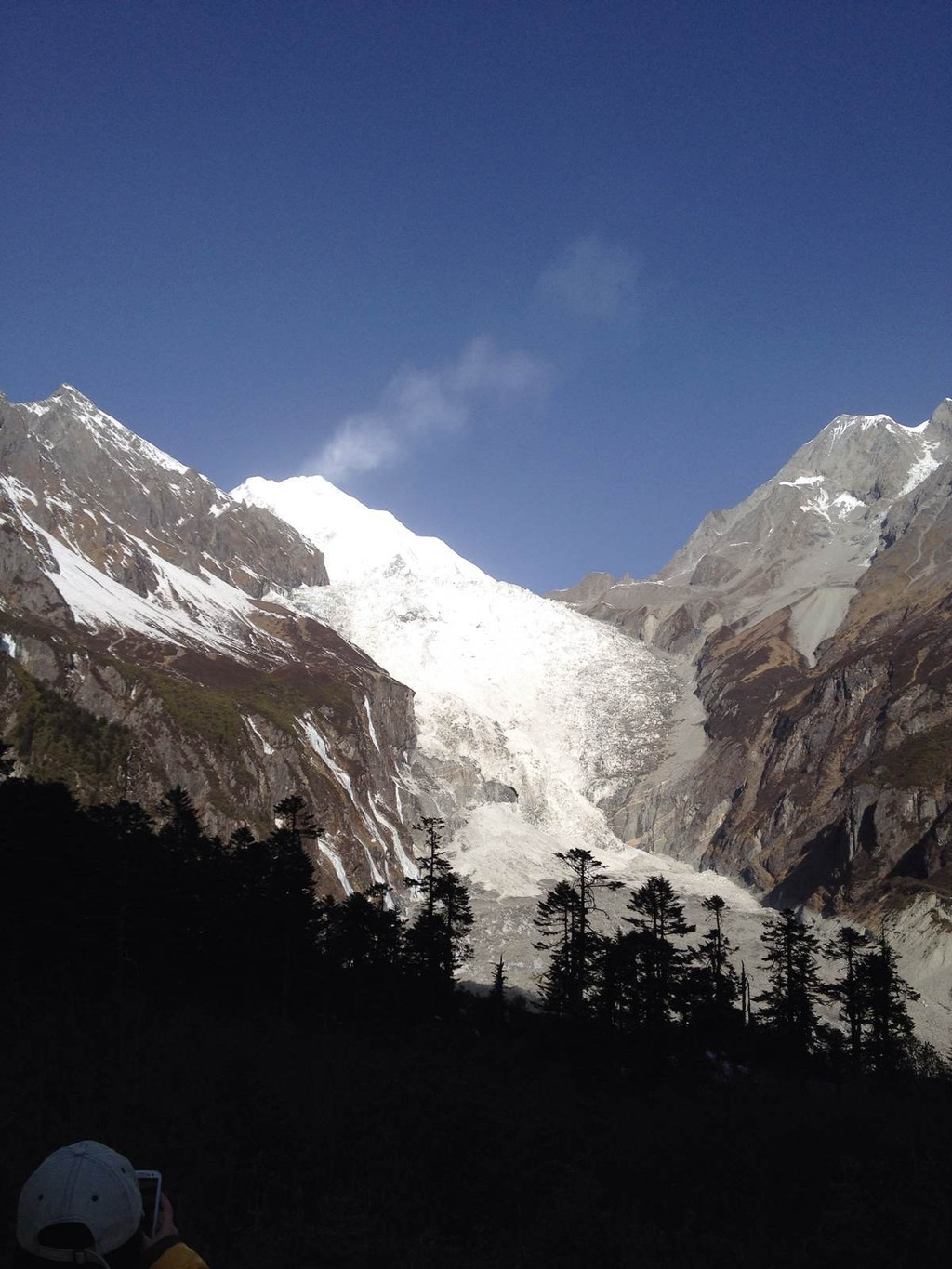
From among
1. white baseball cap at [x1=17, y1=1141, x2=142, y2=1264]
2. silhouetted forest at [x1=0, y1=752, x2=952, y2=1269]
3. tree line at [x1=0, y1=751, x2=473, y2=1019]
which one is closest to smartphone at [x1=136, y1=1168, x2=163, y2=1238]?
white baseball cap at [x1=17, y1=1141, x2=142, y2=1264]

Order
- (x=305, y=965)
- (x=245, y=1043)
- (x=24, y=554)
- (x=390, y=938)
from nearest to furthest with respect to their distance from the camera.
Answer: (x=245, y=1043)
(x=305, y=965)
(x=390, y=938)
(x=24, y=554)

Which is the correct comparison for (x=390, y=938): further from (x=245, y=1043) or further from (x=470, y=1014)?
(x=245, y=1043)

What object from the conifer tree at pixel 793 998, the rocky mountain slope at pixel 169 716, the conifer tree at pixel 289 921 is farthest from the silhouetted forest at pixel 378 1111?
the rocky mountain slope at pixel 169 716

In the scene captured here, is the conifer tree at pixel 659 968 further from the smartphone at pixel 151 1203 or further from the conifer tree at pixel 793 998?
the smartphone at pixel 151 1203

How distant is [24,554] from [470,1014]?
431 feet

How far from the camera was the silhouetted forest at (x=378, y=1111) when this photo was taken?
12.7m

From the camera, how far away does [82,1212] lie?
14.2ft

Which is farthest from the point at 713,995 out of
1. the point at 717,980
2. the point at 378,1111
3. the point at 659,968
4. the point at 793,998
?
the point at 378,1111

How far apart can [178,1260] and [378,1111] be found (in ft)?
45.1

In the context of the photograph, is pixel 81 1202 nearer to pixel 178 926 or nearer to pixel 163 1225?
pixel 163 1225

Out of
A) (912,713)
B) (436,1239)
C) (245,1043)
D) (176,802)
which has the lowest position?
(436,1239)

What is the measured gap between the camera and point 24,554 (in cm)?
15312

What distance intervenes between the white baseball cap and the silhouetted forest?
8.36 metres

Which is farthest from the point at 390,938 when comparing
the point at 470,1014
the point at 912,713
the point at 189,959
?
the point at 912,713
